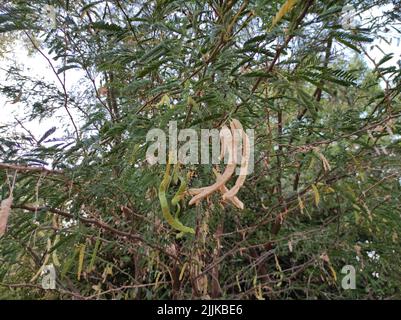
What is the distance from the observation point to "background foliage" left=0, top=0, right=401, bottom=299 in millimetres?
808

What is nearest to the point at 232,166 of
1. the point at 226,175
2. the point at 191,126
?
the point at 226,175

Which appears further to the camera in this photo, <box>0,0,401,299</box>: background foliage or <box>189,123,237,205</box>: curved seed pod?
<box>0,0,401,299</box>: background foliage

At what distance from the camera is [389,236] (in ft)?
4.99

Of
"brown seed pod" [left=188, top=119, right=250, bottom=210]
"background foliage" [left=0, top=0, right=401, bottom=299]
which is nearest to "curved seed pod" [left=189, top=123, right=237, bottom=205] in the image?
"brown seed pod" [left=188, top=119, right=250, bottom=210]

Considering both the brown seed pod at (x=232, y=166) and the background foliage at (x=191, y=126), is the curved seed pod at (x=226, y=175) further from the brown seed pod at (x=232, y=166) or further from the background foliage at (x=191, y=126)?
the background foliage at (x=191, y=126)

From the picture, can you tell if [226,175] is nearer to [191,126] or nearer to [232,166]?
[232,166]

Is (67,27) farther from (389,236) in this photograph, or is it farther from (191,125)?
(389,236)

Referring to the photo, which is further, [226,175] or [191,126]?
[191,126]

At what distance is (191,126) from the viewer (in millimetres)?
791

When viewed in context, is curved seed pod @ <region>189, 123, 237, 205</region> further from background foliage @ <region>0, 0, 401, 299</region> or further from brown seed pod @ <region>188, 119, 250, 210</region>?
background foliage @ <region>0, 0, 401, 299</region>

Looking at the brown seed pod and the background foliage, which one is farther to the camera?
the background foliage
